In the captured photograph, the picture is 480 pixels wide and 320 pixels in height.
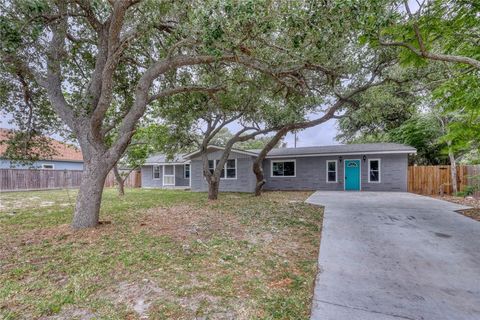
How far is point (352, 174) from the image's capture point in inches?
592

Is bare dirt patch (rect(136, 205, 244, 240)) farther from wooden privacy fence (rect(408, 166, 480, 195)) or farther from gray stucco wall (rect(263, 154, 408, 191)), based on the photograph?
wooden privacy fence (rect(408, 166, 480, 195))

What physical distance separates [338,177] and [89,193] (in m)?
13.6

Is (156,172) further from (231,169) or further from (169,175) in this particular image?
(231,169)

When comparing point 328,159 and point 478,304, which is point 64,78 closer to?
point 478,304

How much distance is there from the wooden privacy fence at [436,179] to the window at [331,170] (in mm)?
3913

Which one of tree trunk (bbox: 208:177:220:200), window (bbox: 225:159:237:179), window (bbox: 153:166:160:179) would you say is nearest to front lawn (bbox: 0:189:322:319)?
tree trunk (bbox: 208:177:220:200)

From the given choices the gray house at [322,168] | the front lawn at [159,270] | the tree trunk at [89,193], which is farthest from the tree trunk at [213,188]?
the tree trunk at [89,193]

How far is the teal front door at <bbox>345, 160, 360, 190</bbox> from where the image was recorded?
14.9m

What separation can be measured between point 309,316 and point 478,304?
1871 millimetres

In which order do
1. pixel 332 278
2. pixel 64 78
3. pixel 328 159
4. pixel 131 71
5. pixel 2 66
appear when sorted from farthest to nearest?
pixel 328 159 → pixel 131 71 → pixel 64 78 → pixel 2 66 → pixel 332 278

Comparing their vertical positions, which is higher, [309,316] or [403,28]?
[403,28]

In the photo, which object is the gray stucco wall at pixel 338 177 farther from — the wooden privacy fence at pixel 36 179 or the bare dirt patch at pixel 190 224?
the wooden privacy fence at pixel 36 179

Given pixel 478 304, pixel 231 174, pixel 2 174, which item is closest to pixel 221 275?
pixel 478 304

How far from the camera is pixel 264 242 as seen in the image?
195 inches
